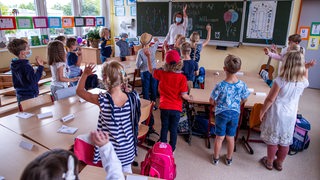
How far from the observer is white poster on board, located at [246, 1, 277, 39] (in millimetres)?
5234

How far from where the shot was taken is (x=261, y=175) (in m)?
2.69

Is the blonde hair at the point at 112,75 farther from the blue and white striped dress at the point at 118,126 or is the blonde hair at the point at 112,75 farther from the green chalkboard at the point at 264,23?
the green chalkboard at the point at 264,23

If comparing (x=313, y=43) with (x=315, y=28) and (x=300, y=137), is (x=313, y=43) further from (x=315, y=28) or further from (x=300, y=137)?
(x=300, y=137)

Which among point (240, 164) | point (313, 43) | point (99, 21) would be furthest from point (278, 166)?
point (99, 21)

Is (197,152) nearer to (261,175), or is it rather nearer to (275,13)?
(261,175)

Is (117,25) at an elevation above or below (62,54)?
above

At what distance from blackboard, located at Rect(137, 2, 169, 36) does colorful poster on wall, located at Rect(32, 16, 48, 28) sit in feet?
8.30

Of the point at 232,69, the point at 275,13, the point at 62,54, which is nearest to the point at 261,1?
the point at 275,13

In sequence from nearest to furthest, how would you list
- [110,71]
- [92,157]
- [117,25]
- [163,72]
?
[110,71] < [92,157] < [163,72] < [117,25]

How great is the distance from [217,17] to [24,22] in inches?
184

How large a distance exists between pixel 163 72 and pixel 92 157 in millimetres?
1218

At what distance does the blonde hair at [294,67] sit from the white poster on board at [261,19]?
11.4 feet

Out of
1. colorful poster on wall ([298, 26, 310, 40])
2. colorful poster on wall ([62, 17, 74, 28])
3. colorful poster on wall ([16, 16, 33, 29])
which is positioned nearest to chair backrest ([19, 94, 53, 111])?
colorful poster on wall ([16, 16, 33, 29])

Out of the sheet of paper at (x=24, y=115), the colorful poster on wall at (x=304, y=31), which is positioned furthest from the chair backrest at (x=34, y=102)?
the colorful poster on wall at (x=304, y=31)
